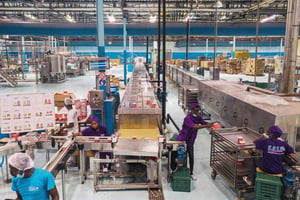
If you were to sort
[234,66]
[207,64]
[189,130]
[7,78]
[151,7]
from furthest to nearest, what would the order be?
1. [207,64]
2. [234,66]
3. [151,7]
4. [7,78]
5. [189,130]

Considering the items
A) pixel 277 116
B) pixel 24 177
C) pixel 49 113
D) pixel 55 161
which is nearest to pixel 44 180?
pixel 24 177

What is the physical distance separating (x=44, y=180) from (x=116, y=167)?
2.80 m

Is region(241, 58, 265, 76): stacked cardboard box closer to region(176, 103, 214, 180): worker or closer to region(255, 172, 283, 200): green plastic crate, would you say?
region(176, 103, 214, 180): worker

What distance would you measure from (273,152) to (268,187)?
57 centimetres

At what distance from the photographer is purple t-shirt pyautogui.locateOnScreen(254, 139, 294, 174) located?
3.98 m

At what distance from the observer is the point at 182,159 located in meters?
4.97

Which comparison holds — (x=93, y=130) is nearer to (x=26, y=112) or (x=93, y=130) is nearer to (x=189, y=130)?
(x=26, y=112)

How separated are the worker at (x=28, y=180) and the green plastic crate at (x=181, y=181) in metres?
2.57

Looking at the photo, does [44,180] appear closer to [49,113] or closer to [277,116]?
[49,113]

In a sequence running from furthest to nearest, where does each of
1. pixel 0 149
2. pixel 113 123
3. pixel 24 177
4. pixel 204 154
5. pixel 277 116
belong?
pixel 113 123 → pixel 204 154 → pixel 277 116 → pixel 0 149 → pixel 24 177

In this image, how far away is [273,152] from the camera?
3.99 m

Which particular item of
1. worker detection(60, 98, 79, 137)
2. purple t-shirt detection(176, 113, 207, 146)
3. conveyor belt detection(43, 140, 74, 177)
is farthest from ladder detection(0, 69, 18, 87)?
purple t-shirt detection(176, 113, 207, 146)

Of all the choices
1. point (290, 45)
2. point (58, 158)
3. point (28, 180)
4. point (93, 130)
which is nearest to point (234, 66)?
point (290, 45)

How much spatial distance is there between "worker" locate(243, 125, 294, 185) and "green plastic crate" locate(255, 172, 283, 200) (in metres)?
0.12
